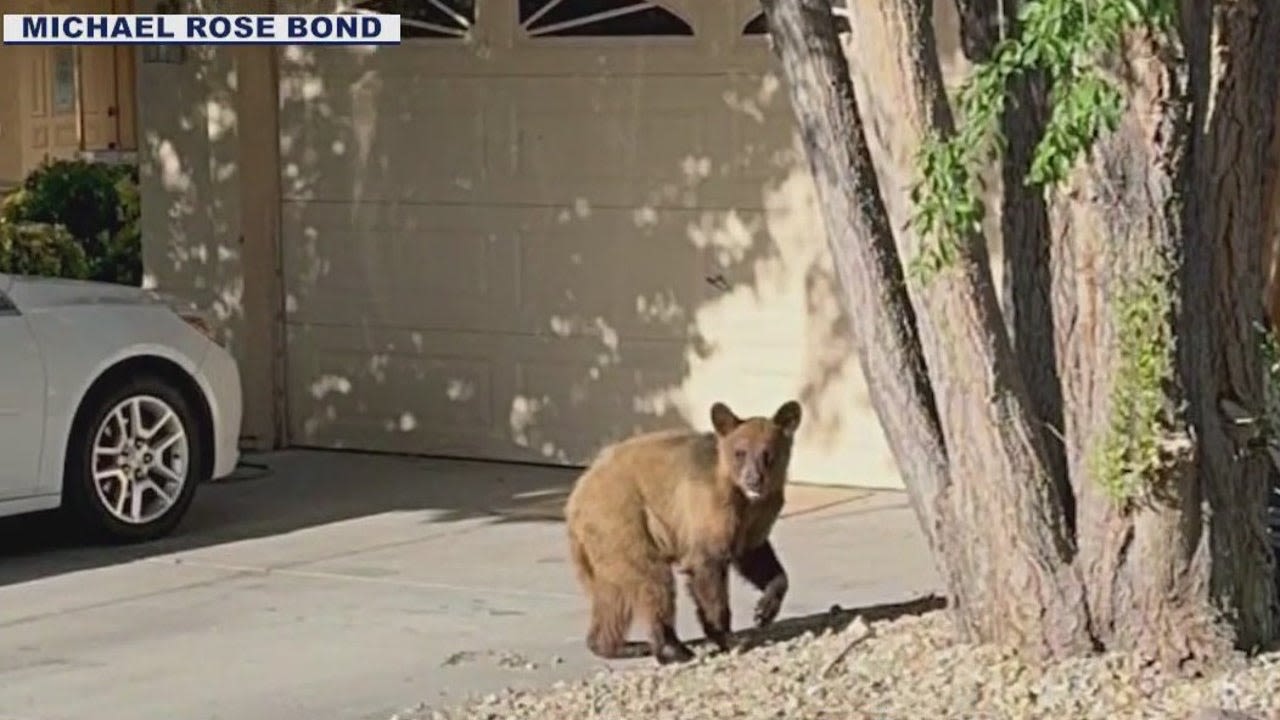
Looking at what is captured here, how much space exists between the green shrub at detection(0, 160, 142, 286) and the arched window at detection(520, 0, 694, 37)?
4.24 metres

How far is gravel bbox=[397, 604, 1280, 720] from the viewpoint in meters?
6.75

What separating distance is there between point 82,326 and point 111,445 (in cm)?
49

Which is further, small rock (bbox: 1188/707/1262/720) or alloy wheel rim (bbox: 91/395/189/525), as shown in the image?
alloy wheel rim (bbox: 91/395/189/525)

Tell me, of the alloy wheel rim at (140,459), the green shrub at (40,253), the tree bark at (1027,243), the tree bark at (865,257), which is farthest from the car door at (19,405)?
the green shrub at (40,253)

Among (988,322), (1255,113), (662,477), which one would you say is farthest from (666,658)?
(1255,113)

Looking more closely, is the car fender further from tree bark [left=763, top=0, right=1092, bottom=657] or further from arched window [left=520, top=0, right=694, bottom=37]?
tree bark [left=763, top=0, right=1092, bottom=657]

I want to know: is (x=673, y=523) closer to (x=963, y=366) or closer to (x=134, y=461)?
(x=963, y=366)

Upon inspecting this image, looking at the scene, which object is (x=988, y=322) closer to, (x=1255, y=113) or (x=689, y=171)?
(x=1255, y=113)

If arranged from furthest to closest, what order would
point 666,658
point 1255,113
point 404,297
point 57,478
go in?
1. point 404,297
2. point 57,478
3. point 666,658
4. point 1255,113

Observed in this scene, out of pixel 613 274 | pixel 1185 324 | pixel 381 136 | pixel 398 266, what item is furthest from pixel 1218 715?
pixel 381 136

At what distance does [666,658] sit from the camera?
7.59 m

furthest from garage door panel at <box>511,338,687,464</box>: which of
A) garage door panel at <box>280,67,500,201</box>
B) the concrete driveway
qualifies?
garage door panel at <box>280,67,500,201</box>

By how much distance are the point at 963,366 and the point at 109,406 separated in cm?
435

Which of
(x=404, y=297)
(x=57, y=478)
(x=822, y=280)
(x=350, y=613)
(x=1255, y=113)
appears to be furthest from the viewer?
(x=404, y=297)
